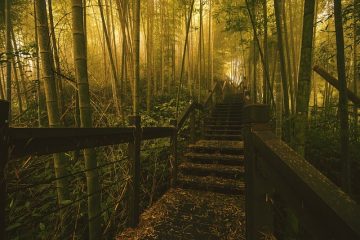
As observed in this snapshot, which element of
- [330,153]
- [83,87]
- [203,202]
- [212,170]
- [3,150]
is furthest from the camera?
[330,153]

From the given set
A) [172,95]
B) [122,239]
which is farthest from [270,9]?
[122,239]

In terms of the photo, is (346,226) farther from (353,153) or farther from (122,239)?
(353,153)

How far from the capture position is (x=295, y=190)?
2.33 feet

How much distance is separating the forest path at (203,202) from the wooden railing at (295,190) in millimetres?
902

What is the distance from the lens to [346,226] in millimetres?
473

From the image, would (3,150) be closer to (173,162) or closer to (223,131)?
(173,162)

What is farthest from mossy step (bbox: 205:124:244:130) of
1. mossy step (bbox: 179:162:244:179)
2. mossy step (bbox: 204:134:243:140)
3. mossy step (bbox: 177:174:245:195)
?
mossy step (bbox: 177:174:245:195)

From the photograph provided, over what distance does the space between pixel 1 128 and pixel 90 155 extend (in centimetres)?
101

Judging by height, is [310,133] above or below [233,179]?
above

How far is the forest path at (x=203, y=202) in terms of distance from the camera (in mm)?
2098

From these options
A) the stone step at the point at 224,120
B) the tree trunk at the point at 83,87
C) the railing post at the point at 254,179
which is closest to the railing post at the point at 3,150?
the tree trunk at the point at 83,87

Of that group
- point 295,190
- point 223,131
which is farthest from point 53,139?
point 223,131

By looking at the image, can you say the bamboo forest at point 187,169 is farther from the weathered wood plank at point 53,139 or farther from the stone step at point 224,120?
the stone step at point 224,120

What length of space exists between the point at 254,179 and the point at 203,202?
1629mm
